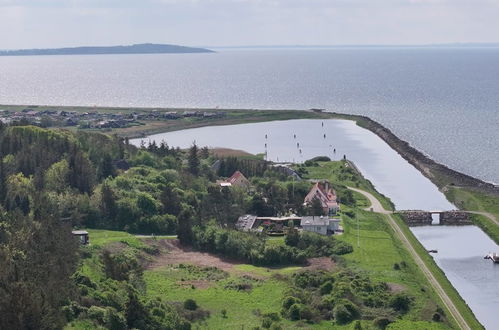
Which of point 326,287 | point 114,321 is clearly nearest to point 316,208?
point 326,287

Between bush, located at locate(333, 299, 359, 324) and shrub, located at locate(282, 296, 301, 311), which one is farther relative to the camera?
shrub, located at locate(282, 296, 301, 311)

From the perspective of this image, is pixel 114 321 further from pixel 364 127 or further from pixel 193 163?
pixel 364 127

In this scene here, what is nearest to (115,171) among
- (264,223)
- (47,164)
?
(47,164)

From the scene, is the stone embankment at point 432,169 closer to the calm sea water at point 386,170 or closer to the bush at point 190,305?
the calm sea water at point 386,170

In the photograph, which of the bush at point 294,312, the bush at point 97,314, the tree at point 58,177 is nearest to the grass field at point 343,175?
the tree at point 58,177

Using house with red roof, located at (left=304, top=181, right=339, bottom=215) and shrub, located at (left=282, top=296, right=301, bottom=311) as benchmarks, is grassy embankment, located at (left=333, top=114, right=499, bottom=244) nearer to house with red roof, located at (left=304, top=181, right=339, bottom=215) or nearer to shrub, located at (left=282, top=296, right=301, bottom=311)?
house with red roof, located at (left=304, top=181, right=339, bottom=215)

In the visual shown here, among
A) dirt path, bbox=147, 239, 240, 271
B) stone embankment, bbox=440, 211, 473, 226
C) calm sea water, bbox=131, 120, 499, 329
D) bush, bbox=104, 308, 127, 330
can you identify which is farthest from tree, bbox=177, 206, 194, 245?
stone embankment, bbox=440, 211, 473, 226

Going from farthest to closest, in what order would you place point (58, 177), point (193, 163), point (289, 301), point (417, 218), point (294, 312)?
point (193, 163)
point (417, 218)
point (58, 177)
point (289, 301)
point (294, 312)
